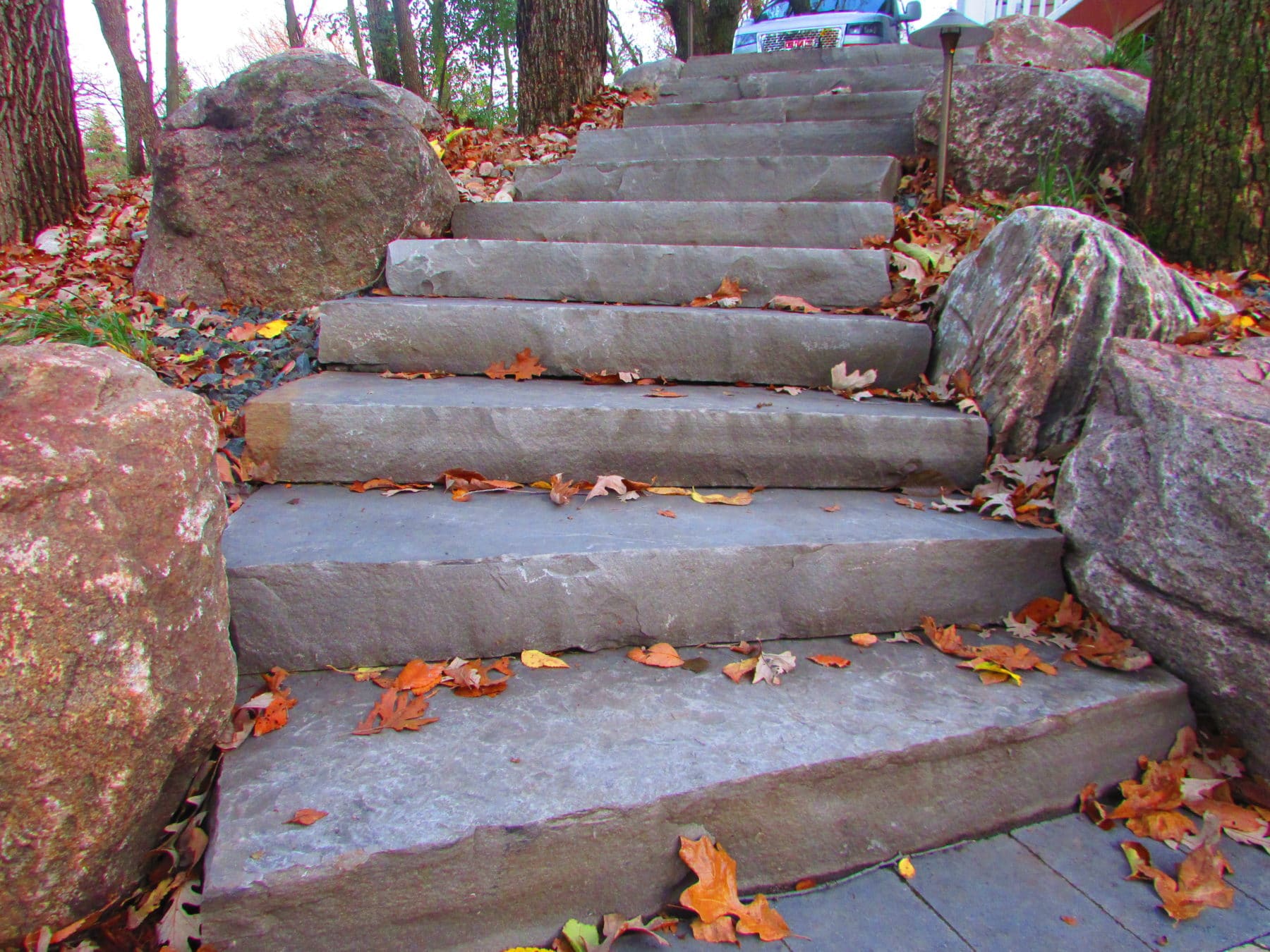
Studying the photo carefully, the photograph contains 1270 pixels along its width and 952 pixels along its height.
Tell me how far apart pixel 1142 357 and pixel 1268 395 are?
1.04 ft

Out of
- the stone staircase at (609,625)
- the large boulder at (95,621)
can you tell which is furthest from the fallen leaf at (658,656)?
the large boulder at (95,621)

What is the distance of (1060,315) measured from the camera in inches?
99.7

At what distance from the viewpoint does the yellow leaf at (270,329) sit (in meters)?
3.37

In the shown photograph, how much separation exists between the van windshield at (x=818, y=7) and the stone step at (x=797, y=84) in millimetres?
4171

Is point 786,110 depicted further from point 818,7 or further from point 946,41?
point 818,7

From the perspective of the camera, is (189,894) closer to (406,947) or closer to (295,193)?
(406,947)

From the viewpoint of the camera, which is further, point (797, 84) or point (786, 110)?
point (797, 84)

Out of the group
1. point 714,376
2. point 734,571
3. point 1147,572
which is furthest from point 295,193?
point 1147,572

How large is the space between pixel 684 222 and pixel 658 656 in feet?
8.61

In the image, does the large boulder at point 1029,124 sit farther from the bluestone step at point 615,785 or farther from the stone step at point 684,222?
the bluestone step at point 615,785

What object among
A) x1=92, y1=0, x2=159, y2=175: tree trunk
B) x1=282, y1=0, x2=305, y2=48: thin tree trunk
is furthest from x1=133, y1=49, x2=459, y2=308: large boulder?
x1=282, y1=0, x2=305, y2=48: thin tree trunk

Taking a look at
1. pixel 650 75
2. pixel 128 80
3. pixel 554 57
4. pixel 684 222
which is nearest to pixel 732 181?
pixel 684 222

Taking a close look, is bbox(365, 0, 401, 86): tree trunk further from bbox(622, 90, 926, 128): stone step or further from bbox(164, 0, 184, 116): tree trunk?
bbox(622, 90, 926, 128): stone step

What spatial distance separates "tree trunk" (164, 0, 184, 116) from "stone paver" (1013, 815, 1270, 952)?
50.3ft
